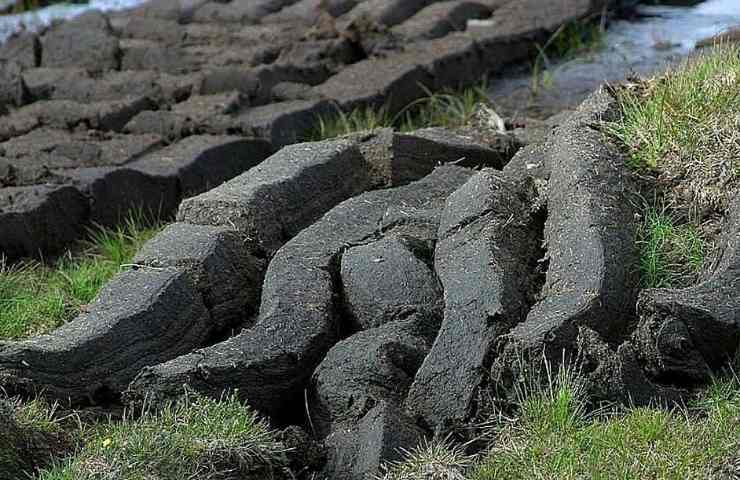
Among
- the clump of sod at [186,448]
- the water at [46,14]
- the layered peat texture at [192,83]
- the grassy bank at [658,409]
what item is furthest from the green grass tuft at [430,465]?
the water at [46,14]

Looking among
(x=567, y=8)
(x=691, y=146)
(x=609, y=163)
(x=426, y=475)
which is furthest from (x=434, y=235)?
(x=567, y=8)

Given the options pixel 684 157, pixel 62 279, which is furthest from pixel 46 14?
pixel 684 157

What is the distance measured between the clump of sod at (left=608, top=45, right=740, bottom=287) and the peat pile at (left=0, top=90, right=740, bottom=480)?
102mm

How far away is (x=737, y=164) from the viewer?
435 centimetres

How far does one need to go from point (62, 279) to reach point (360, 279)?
1632 mm

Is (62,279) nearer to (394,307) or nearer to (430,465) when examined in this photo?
(394,307)

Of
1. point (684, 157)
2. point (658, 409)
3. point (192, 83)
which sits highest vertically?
point (684, 157)

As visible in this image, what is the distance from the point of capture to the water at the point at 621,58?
6.98 meters

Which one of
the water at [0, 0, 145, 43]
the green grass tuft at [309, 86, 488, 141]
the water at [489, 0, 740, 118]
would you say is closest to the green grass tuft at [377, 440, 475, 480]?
the green grass tuft at [309, 86, 488, 141]

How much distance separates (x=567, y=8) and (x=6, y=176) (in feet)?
13.8

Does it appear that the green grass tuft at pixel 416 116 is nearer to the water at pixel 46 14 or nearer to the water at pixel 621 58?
the water at pixel 621 58

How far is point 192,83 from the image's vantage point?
700 centimetres

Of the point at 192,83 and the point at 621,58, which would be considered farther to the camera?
Answer: the point at 621,58

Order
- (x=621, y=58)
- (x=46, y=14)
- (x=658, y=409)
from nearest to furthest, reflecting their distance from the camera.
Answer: (x=658, y=409) → (x=621, y=58) → (x=46, y=14)
